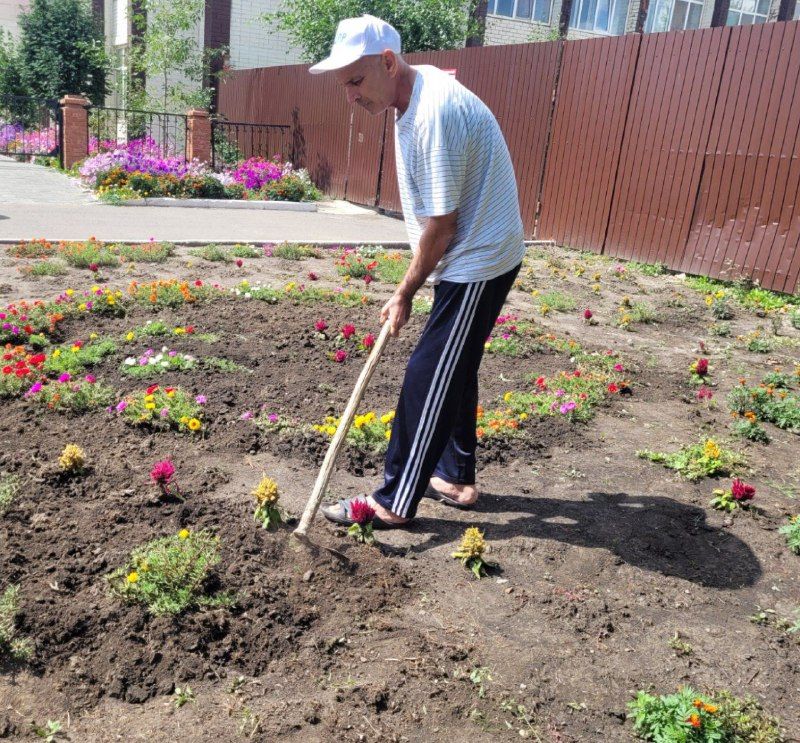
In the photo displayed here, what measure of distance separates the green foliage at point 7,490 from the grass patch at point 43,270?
3994mm

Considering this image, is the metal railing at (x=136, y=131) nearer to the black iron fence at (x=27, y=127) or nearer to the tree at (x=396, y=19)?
the black iron fence at (x=27, y=127)

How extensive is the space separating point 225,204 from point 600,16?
697 inches

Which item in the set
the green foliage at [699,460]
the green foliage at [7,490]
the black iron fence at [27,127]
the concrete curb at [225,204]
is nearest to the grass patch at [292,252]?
the green foliage at [699,460]

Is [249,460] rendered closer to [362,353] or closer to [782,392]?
[362,353]

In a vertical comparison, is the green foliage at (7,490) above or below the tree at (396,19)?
below

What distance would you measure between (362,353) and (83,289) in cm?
281

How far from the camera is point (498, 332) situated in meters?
5.89

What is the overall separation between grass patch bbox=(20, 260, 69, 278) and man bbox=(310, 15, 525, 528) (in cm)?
486

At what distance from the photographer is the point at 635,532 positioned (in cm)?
327

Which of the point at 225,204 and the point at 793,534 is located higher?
the point at 793,534

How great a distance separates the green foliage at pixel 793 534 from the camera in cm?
317

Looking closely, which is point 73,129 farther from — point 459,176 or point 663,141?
point 459,176

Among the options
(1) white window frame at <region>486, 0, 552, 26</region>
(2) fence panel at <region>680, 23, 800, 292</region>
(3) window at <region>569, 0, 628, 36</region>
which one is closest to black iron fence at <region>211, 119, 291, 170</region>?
(1) white window frame at <region>486, 0, 552, 26</region>

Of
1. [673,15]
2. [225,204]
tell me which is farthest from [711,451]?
[673,15]
